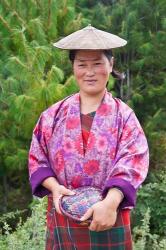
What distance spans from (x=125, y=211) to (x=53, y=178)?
250 mm

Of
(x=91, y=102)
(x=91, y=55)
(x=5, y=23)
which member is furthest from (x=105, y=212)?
(x=5, y=23)

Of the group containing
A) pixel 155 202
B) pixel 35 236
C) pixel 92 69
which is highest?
pixel 92 69

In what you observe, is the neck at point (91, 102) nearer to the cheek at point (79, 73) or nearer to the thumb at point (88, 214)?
the cheek at point (79, 73)

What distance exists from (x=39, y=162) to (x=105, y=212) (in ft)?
0.99

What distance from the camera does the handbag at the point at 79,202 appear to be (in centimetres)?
164

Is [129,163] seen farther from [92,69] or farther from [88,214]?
[92,69]

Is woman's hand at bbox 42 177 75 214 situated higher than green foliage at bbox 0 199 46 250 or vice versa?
woman's hand at bbox 42 177 75 214

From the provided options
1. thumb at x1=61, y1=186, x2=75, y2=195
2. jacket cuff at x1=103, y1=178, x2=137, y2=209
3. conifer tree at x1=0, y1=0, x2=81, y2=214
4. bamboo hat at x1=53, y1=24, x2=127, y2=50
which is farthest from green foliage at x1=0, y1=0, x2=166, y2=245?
bamboo hat at x1=53, y1=24, x2=127, y2=50

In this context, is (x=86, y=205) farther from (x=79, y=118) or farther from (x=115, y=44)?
(x=115, y=44)

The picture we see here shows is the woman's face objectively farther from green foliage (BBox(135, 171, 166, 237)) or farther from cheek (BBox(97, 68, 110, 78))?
green foliage (BBox(135, 171, 166, 237))

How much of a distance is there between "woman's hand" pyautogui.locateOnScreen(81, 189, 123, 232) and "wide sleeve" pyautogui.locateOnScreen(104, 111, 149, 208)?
0.09ft

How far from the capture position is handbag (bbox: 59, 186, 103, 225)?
64.4 inches

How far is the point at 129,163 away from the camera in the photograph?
5.43 feet

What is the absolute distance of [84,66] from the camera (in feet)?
5.72
